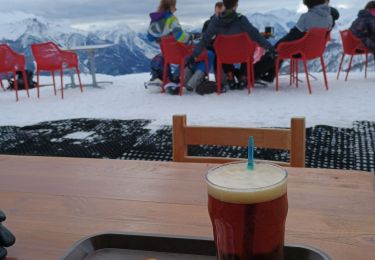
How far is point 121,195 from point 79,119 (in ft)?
11.8

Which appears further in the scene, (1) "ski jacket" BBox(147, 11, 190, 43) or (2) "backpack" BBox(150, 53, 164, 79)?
(2) "backpack" BBox(150, 53, 164, 79)

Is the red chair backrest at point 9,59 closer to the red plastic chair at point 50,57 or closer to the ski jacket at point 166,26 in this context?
the red plastic chair at point 50,57

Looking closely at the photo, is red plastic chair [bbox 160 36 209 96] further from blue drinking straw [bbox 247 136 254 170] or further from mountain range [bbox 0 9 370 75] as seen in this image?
A: blue drinking straw [bbox 247 136 254 170]

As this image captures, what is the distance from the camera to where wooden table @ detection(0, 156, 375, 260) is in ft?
2.27

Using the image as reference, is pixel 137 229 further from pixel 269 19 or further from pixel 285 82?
pixel 269 19

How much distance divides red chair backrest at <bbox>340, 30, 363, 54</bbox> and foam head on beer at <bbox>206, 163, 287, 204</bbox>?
5.73 metres

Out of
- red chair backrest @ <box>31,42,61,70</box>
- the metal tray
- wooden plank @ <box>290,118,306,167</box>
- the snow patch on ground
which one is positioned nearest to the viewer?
the metal tray

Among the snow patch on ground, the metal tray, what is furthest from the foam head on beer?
the snow patch on ground

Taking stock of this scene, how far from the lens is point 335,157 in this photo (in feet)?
8.87

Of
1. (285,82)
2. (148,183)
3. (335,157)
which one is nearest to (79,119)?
(335,157)

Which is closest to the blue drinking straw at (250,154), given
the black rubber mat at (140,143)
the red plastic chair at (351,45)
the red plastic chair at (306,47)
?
the black rubber mat at (140,143)

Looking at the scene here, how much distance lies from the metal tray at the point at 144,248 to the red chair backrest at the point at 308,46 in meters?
4.64

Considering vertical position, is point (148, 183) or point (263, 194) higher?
point (263, 194)

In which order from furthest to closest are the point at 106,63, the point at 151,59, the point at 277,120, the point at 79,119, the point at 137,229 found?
the point at 106,63 < the point at 151,59 < the point at 79,119 < the point at 277,120 < the point at 137,229
